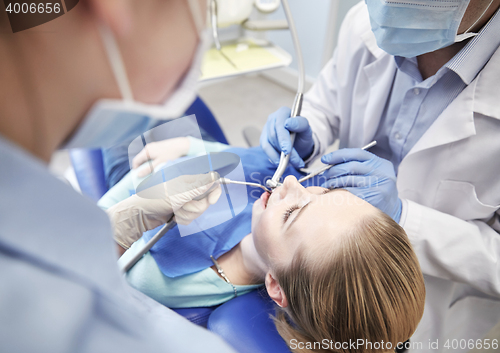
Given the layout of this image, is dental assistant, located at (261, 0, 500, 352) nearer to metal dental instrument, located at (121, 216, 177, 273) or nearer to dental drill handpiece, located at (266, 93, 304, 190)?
dental drill handpiece, located at (266, 93, 304, 190)

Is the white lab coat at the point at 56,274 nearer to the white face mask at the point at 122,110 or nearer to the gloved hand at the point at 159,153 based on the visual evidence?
the white face mask at the point at 122,110

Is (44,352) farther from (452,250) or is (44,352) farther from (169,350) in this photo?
(452,250)

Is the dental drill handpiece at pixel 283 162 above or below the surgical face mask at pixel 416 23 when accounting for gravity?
below

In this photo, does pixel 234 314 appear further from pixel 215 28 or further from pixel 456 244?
pixel 215 28

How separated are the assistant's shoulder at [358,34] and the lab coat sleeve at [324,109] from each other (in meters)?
0.07

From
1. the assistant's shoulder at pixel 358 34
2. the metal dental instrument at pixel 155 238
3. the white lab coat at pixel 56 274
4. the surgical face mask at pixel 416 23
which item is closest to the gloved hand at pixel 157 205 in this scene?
the metal dental instrument at pixel 155 238

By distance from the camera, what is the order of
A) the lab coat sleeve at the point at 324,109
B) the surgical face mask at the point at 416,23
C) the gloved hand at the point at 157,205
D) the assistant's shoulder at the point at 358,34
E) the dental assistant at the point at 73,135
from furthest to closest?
the lab coat sleeve at the point at 324,109 < the assistant's shoulder at the point at 358,34 < the surgical face mask at the point at 416,23 < the gloved hand at the point at 157,205 < the dental assistant at the point at 73,135

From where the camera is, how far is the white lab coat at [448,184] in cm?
75

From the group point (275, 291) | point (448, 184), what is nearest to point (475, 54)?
point (448, 184)

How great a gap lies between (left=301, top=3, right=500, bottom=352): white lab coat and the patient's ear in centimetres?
34

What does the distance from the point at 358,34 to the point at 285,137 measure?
388 millimetres

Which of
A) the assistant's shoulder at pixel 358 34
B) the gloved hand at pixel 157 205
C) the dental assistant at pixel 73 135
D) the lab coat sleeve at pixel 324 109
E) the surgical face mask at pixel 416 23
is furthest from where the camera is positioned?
the lab coat sleeve at pixel 324 109

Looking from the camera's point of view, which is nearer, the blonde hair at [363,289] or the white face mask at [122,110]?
the white face mask at [122,110]

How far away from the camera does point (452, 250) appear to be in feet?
2.58
